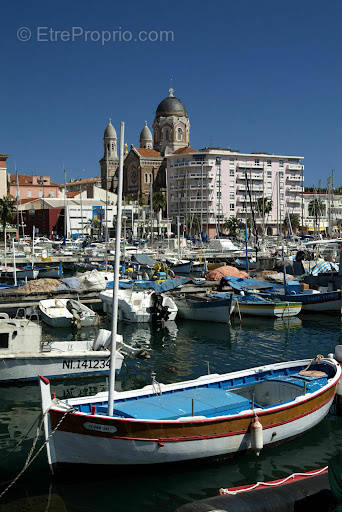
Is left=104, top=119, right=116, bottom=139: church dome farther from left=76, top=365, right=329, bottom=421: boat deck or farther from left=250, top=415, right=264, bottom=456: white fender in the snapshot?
left=250, top=415, right=264, bottom=456: white fender

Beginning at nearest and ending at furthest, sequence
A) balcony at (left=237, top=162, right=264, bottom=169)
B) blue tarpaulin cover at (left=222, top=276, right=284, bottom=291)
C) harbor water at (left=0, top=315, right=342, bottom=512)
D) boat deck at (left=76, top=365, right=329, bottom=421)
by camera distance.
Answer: harbor water at (left=0, top=315, right=342, bottom=512) < boat deck at (left=76, top=365, right=329, bottom=421) < blue tarpaulin cover at (left=222, top=276, right=284, bottom=291) < balcony at (left=237, top=162, right=264, bottom=169)

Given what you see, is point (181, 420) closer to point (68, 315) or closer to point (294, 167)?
point (68, 315)

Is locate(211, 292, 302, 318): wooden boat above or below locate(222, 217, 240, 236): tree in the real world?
below

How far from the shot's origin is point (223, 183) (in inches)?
4808

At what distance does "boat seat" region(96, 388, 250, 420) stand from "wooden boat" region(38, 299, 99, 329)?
15947mm

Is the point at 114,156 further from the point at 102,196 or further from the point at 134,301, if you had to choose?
the point at 134,301

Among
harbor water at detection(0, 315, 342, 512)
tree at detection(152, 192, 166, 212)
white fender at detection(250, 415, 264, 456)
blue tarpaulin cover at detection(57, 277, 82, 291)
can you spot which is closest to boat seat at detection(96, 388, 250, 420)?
white fender at detection(250, 415, 264, 456)

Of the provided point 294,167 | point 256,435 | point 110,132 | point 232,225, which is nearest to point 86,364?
point 256,435

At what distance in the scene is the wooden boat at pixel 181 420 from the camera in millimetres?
11789

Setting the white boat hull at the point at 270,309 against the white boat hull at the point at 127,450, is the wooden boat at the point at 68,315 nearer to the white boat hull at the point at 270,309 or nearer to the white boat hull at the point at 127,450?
the white boat hull at the point at 270,309

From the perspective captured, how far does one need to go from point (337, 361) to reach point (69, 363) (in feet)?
30.8

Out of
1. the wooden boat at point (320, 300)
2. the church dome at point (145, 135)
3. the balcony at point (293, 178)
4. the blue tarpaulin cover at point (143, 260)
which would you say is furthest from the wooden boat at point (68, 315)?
the church dome at point (145, 135)

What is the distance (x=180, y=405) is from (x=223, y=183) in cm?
11126

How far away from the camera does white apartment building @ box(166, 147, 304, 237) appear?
398ft
